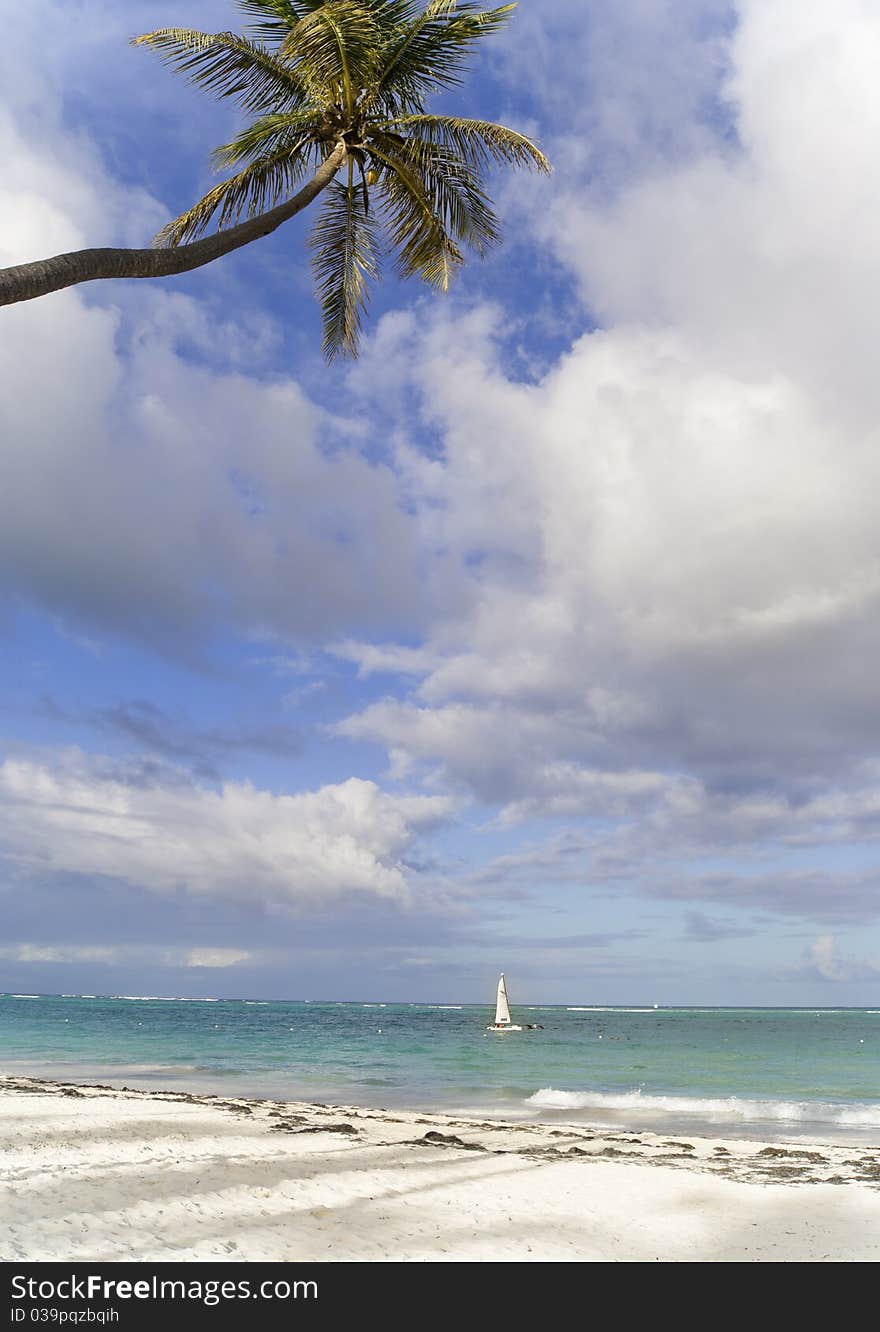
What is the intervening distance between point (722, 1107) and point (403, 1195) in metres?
15.9

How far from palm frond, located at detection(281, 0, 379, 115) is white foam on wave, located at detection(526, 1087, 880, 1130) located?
20.5 m

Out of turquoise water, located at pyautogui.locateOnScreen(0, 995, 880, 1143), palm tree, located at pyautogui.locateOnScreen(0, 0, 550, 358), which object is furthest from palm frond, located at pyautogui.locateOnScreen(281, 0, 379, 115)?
turquoise water, located at pyautogui.locateOnScreen(0, 995, 880, 1143)

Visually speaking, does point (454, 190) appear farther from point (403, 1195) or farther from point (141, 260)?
point (403, 1195)

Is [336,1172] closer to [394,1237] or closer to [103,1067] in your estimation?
[394,1237]

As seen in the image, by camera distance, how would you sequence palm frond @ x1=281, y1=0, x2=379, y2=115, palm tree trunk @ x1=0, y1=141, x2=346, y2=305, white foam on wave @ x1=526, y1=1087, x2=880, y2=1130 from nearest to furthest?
palm tree trunk @ x1=0, y1=141, x2=346, y2=305, palm frond @ x1=281, y1=0, x2=379, y2=115, white foam on wave @ x1=526, y1=1087, x2=880, y2=1130

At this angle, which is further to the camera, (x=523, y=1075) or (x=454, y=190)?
(x=523, y=1075)

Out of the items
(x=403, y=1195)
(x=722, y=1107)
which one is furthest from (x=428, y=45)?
(x=722, y=1107)

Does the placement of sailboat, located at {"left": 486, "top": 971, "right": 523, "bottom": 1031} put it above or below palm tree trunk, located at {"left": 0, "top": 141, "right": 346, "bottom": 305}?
below

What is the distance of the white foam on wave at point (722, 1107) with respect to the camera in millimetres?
20141

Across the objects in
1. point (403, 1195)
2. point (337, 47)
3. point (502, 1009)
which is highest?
point (337, 47)

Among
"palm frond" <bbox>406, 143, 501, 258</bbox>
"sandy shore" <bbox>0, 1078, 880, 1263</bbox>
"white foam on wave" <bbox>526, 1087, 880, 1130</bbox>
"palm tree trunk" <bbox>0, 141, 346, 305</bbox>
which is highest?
"palm frond" <bbox>406, 143, 501, 258</bbox>

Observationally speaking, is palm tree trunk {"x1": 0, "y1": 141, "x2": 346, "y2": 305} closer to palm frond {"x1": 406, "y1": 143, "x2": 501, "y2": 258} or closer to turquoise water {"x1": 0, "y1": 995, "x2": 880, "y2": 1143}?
palm frond {"x1": 406, "y1": 143, "x2": 501, "y2": 258}

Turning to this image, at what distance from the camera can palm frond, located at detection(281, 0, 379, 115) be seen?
31.1 ft

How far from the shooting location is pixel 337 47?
9680 millimetres
